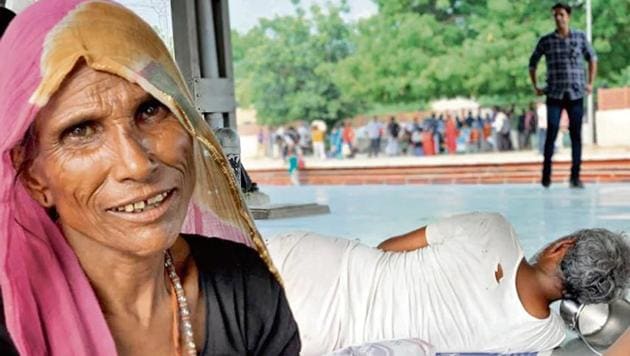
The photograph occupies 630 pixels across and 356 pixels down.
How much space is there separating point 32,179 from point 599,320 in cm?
206

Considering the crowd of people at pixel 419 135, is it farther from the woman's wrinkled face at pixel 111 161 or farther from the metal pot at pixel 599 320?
the woman's wrinkled face at pixel 111 161

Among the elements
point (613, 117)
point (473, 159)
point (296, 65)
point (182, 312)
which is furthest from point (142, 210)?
point (296, 65)

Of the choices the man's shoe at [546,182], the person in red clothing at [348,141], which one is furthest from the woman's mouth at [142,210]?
the person in red clothing at [348,141]

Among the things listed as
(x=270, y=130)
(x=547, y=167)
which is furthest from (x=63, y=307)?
(x=270, y=130)

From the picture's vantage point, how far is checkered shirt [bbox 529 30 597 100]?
6648 millimetres

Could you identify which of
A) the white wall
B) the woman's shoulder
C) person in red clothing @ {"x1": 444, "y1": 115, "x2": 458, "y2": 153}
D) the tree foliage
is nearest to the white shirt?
the woman's shoulder

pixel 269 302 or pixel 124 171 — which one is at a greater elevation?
A: pixel 124 171

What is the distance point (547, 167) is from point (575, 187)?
393mm

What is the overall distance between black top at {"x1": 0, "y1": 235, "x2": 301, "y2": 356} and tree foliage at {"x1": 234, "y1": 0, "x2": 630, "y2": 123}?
1567 centimetres

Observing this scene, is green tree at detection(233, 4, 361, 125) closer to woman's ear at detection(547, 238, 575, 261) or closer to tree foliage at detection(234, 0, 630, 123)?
tree foliage at detection(234, 0, 630, 123)

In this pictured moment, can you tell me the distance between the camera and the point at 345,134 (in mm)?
19078

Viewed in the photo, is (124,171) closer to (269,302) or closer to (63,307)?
(63,307)

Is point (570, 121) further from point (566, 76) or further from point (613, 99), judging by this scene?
point (613, 99)

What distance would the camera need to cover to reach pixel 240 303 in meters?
1.05
